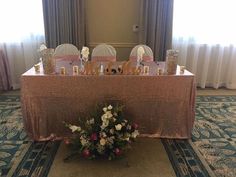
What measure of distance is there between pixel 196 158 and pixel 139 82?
0.89 meters

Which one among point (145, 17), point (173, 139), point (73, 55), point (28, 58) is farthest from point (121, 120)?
point (28, 58)

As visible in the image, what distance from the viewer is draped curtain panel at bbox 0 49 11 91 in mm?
3965

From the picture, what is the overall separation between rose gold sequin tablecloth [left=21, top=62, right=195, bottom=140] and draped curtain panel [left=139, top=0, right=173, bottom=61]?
172 centimetres

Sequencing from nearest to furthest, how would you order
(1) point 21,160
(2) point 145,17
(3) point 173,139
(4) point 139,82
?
1. (1) point 21,160
2. (4) point 139,82
3. (3) point 173,139
4. (2) point 145,17

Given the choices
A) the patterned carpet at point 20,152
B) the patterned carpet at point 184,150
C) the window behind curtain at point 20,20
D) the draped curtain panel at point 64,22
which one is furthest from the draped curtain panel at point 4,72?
the patterned carpet at point 20,152

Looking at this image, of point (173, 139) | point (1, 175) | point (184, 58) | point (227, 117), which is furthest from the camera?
point (184, 58)

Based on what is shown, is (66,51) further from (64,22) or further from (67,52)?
(64,22)

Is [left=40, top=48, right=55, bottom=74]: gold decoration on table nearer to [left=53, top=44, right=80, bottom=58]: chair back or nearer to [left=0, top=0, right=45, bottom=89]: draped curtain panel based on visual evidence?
[left=53, top=44, right=80, bottom=58]: chair back

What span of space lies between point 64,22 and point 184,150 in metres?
2.71

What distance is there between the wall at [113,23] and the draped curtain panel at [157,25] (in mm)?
202

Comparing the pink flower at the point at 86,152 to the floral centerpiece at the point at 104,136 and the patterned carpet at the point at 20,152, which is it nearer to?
the floral centerpiece at the point at 104,136

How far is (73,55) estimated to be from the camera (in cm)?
336

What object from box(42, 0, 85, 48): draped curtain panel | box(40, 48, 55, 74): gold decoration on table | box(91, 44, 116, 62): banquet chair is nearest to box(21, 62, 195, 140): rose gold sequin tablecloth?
box(40, 48, 55, 74): gold decoration on table

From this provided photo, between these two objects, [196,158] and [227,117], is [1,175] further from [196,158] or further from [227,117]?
[227,117]
